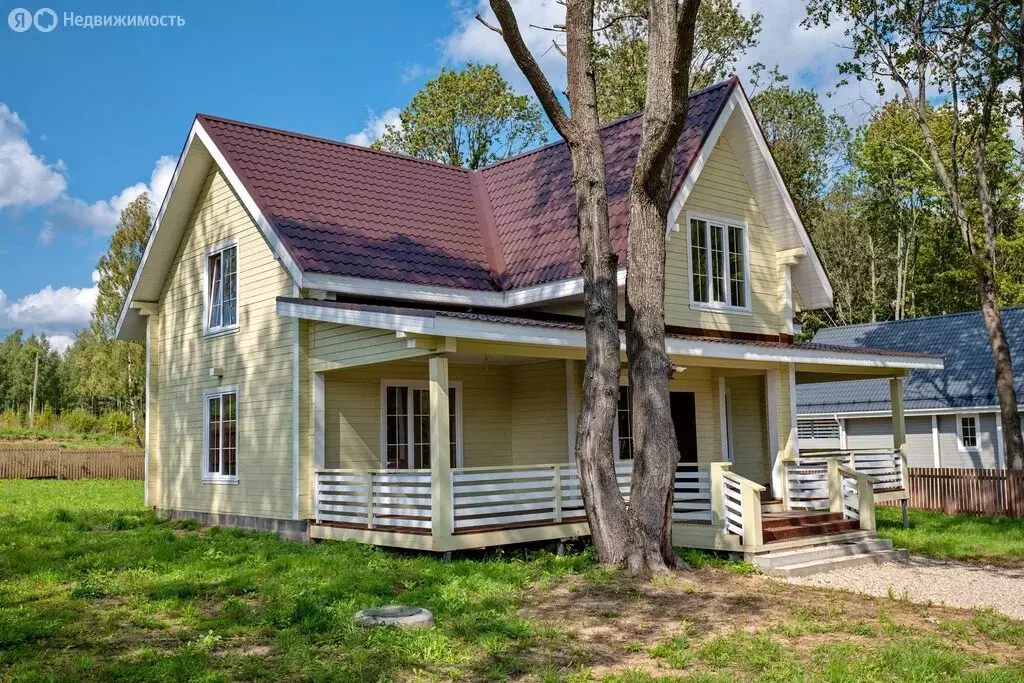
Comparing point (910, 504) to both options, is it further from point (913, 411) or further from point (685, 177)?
point (685, 177)

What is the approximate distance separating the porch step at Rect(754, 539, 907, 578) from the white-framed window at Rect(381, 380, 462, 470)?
568 cm

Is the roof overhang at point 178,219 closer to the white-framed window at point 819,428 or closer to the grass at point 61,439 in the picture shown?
the white-framed window at point 819,428

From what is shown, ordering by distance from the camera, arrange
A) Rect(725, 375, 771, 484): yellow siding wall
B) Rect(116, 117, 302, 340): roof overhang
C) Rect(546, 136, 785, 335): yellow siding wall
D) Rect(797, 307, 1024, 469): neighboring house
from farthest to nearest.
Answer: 1. Rect(797, 307, 1024, 469): neighboring house
2. Rect(725, 375, 771, 484): yellow siding wall
3. Rect(546, 136, 785, 335): yellow siding wall
4. Rect(116, 117, 302, 340): roof overhang

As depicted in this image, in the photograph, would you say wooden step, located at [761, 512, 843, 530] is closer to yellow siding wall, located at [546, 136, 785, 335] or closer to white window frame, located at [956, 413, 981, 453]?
yellow siding wall, located at [546, 136, 785, 335]

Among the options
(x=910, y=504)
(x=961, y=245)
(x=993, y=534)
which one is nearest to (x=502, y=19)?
(x=993, y=534)

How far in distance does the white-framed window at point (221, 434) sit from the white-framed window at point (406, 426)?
2913 millimetres

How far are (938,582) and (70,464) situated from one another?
1171 inches

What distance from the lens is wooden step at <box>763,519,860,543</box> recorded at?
528 inches

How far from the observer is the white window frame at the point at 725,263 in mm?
16906

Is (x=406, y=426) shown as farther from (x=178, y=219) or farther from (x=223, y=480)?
(x=178, y=219)

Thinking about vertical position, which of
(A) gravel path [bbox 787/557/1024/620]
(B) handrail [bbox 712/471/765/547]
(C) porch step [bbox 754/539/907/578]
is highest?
(B) handrail [bbox 712/471/765/547]

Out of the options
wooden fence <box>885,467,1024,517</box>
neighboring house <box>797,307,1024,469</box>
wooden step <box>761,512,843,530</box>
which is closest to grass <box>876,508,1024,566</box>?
wooden fence <box>885,467,1024,517</box>

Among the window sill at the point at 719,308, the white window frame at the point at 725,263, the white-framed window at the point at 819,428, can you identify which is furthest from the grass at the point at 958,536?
the white-framed window at the point at 819,428

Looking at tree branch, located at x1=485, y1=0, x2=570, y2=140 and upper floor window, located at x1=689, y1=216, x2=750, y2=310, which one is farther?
upper floor window, located at x1=689, y1=216, x2=750, y2=310
